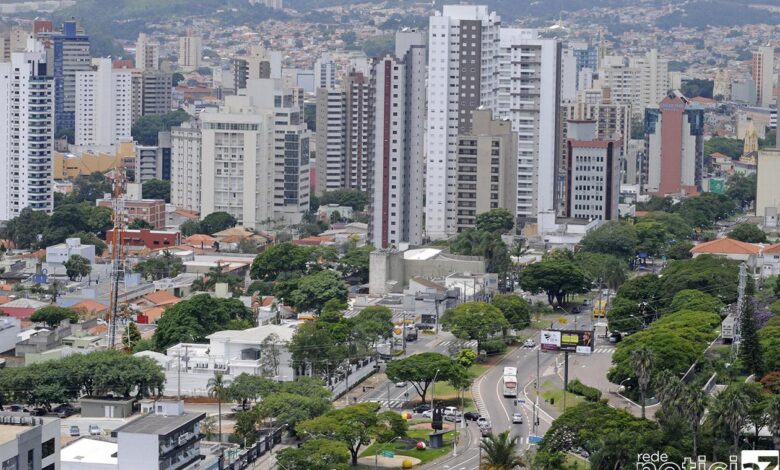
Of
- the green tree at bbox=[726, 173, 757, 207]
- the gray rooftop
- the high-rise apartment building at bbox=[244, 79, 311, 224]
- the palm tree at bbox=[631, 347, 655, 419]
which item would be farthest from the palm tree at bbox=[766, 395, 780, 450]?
the green tree at bbox=[726, 173, 757, 207]

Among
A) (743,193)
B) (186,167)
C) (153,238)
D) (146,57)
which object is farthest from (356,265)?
(146,57)

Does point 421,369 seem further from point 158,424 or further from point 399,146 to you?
point 399,146

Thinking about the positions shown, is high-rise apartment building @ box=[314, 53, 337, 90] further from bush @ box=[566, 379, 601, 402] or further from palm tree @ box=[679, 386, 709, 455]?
palm tree @ box=[679, 386, 709, 455]

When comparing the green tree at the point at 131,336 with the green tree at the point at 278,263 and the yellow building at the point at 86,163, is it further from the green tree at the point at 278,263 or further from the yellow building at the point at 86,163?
the yellow building at the point at 86,163

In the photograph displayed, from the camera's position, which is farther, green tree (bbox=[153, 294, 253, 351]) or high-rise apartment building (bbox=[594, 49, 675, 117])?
high-rise apartment building (bbox=[594, 49, 675, 117])

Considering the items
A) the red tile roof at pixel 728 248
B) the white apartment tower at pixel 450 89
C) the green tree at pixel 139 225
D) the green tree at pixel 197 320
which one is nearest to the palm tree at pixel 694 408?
the green tree at pixel 197 320

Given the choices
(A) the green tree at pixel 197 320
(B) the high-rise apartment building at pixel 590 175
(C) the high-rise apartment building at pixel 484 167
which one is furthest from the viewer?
(B) the high-rise apartment building at pixel 590 175

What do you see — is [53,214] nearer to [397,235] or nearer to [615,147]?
[397,235]
